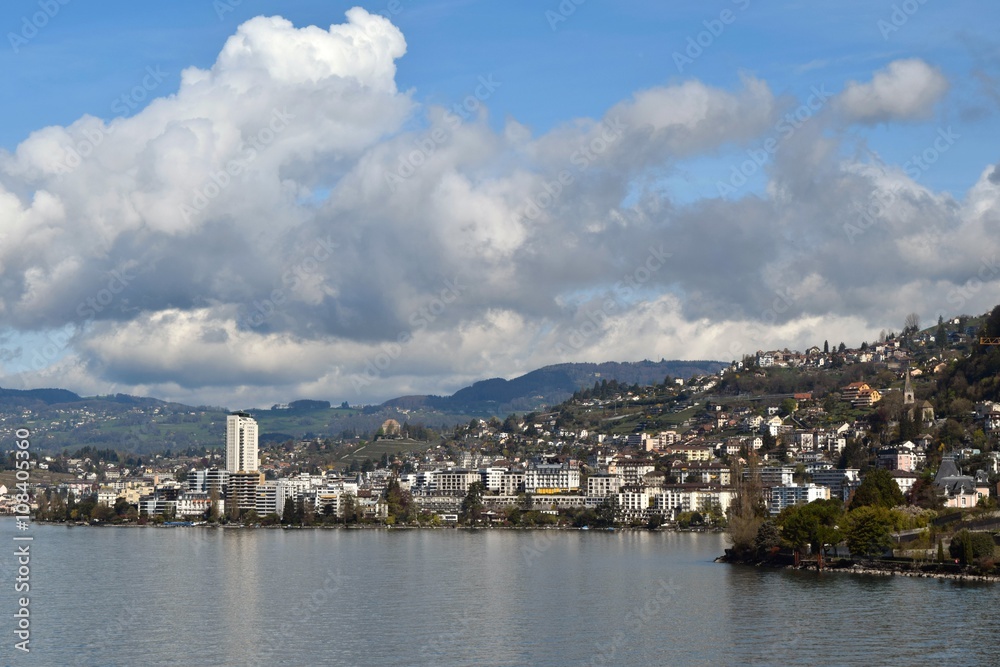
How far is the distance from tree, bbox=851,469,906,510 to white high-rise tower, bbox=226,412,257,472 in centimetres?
10644

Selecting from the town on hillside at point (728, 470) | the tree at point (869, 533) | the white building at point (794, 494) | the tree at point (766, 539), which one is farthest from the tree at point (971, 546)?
the white building at point (794, 494)

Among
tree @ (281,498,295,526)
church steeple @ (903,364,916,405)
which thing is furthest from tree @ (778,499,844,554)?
church steeple @ (903,364,916,405)

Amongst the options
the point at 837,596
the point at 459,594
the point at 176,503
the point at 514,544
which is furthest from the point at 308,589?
the point at 176,503

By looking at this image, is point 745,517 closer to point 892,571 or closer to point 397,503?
point 892,571

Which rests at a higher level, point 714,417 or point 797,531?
point 714,417

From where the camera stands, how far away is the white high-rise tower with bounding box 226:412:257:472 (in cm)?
16438

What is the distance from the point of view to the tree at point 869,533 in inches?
2164

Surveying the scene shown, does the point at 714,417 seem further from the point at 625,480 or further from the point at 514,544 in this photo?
the point at 514,544

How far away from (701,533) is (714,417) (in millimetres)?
60843

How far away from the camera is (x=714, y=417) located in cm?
15600

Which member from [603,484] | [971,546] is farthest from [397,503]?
[971,546]

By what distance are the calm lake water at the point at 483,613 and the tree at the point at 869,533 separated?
3150 mm

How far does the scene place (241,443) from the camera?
165 metres

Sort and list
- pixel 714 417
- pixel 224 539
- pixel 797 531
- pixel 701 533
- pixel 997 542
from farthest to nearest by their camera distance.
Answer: pixel 714 417, pixel 701 533, pixel 224 539, pixel 797 531, pixel 997 542
